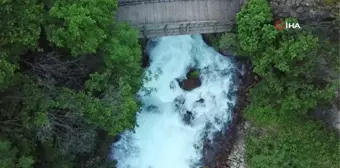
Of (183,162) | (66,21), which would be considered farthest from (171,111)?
(66,21)

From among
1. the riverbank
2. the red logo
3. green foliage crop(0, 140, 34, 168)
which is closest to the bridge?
the riverbank

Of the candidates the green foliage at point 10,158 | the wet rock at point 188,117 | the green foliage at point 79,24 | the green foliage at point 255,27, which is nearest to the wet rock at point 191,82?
the wet rock at point 188,117

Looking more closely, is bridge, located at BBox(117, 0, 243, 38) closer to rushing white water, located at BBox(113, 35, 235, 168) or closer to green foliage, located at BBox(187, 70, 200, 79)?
rushing white water, located at BBox(113, 35, 235, 168)

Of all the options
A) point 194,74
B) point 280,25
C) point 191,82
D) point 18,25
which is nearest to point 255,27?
point 280,25

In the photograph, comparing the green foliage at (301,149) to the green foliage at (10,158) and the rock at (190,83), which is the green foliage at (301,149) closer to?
the rock at (190,83)

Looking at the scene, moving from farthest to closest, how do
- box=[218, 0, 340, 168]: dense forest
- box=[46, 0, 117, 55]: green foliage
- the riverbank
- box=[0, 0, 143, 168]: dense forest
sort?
the riverbank
box=[218, 0, 340, 168]: dense forest
box=[46, 0, 117, 55]: green foliage
box=[0, 0, 143, 168]: dense forest

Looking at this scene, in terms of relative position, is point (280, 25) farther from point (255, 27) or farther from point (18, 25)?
point (18, 25)
